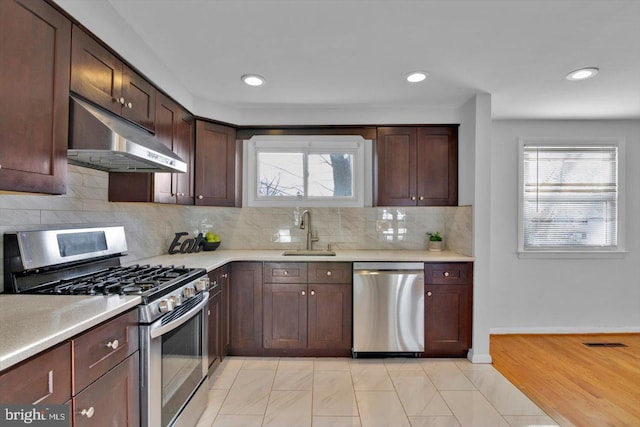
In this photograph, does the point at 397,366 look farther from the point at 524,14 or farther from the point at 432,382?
the point at 524,14

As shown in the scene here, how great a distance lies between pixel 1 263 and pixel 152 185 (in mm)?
1020

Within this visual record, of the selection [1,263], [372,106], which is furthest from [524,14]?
[1,263]

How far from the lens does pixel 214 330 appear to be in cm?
284

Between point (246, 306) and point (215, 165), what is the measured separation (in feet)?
4.51

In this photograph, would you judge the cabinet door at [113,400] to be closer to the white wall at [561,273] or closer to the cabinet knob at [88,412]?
the cabinet knob at [88,412]

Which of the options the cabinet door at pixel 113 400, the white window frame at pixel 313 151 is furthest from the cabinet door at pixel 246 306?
the cabinet door at pixel 113 400

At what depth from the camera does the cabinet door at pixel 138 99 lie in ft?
7.08

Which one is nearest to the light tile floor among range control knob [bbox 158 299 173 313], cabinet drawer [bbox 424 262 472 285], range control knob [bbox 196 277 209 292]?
cabinet drawer [bbox 424 262 472 285]

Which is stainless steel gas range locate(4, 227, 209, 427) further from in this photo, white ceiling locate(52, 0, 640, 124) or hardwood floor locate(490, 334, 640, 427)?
hardwood floor locate(490, 334, 640, 427)

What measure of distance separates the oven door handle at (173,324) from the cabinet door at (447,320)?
1998mm

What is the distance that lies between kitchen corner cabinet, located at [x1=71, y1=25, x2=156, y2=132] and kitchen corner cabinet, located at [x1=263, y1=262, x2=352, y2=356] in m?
1.63

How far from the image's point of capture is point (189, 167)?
3215mm

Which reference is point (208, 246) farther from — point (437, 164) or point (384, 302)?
point (437, 164)

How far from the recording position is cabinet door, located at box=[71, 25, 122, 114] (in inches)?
66.4
